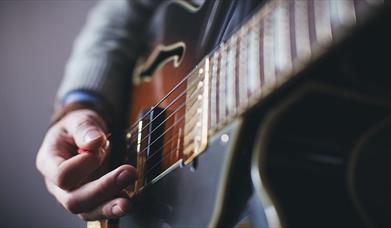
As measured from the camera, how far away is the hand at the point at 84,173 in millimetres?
402

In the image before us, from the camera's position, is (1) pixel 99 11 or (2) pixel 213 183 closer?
(2) pixel 213 183

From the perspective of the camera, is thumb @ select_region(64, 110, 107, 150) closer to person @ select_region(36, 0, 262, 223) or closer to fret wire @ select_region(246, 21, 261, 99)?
person @ select_region(36, 0, 262, 223)

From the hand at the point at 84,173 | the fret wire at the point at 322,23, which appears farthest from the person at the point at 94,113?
the fret wire at the point at 322,23

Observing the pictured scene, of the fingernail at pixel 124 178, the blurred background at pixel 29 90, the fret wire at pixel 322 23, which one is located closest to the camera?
the fret wire at pixel 322 23

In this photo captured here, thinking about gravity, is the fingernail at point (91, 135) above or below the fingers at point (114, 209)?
above

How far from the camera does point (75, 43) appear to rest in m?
0.69

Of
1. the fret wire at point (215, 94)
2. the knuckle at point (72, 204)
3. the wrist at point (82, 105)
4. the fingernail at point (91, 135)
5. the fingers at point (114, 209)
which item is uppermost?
the fret wire at point (215, 94)

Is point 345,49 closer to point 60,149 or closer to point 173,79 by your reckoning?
point 173,79

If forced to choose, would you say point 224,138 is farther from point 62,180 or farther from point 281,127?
point 62,180

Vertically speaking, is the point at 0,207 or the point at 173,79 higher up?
the point at 173,79

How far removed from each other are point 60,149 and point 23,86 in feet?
0.54

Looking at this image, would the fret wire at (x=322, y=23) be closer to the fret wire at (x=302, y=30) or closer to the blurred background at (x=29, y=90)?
the fret wire at (x=302, y=30)

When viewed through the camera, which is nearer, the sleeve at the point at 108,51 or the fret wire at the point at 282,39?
the fret wire at the point at 282,39

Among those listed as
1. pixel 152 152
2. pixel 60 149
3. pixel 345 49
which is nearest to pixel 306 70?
pixel 345 49
